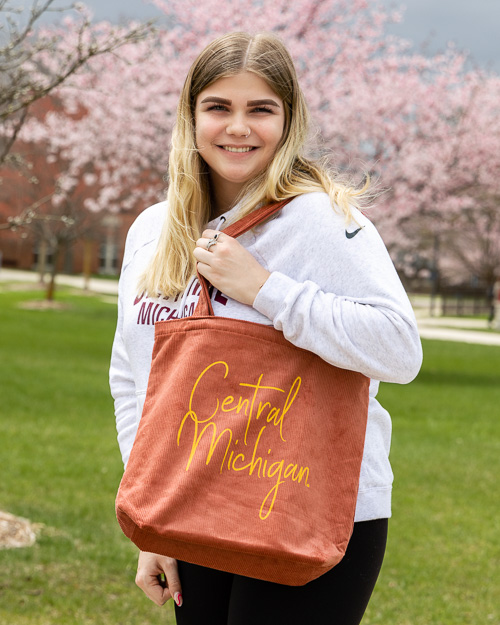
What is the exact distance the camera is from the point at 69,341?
1666 cm

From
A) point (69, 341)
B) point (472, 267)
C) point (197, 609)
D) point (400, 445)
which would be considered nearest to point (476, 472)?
point (400, 445)

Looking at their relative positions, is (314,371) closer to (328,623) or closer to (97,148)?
(328,623)

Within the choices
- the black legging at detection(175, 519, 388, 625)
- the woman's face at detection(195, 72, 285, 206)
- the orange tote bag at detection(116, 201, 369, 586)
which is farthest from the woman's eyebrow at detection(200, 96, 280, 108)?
the black legging at detection(175, 519, 388, 625)

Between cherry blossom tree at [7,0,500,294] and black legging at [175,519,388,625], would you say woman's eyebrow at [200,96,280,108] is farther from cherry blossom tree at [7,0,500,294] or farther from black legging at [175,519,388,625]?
cherry blossom tree at [7,0,500,294]

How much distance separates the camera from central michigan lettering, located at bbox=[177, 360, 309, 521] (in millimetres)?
1597

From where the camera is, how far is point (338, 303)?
166 cm

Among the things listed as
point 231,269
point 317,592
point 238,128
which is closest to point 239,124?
point 238,128

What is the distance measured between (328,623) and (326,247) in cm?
82

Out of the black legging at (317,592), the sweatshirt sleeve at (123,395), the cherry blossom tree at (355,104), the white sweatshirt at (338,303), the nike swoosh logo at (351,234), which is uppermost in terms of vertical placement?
the cherry blossom tree at (355,104)

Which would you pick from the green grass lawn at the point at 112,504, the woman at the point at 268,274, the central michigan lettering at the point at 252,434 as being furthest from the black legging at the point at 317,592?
the green grass lawn at the point at 112,504

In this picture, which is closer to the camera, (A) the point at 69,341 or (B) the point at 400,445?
(B) the point at 400,445

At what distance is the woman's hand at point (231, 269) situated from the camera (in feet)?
5.69

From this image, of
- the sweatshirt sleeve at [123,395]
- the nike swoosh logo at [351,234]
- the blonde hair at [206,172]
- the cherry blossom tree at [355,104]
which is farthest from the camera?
the cherry blossom tree at [355,104]

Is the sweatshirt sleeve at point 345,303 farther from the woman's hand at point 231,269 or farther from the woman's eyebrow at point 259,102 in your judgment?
the woman's eyebrow at point 259,102
